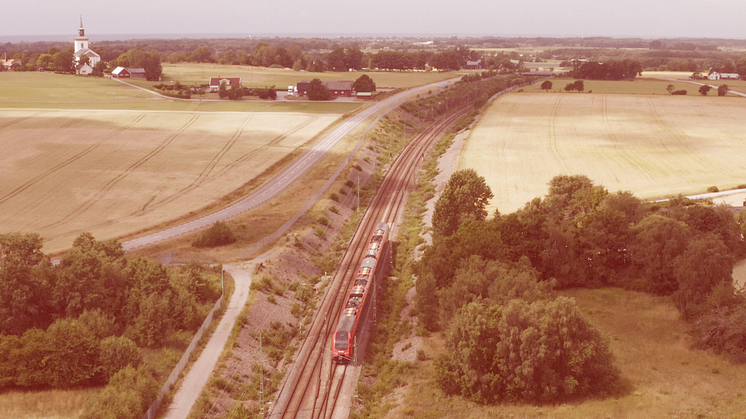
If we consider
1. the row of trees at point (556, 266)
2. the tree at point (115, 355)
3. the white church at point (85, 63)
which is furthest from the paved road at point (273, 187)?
the white church at point (85, 63)

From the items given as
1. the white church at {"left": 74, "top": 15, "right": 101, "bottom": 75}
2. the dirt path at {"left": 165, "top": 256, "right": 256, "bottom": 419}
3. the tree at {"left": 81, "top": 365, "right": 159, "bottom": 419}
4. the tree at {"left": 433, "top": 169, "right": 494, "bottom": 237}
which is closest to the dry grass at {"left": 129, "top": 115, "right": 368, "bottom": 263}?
the dirt path at {"left": 165, "top": 256, "right": 256, "bottom": 419}

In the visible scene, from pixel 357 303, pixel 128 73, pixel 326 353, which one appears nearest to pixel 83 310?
pixel 326 353

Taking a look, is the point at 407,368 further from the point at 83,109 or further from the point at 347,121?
the point at 83,109

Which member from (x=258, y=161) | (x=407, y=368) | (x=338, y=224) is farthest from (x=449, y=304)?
(x=258, y=161)

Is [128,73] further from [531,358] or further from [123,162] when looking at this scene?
[531,358]

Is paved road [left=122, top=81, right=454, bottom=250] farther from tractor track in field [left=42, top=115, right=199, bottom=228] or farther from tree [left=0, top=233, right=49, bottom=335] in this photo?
tree [left=0, top=233, right=49, bottom=335]

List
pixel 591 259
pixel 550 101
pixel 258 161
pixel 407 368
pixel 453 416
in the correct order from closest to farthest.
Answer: pixel 453 416
pixel 407 368
pixel 591 259
pixel 258 161
pixel 550 101
